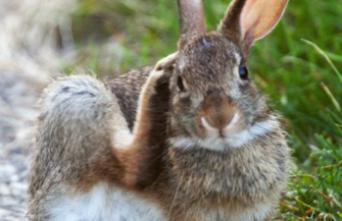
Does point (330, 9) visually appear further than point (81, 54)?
No

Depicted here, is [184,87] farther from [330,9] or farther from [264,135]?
[330,9]

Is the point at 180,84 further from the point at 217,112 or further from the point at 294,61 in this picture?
the point at 294,61


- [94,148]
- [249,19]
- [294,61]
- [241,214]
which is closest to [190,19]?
[249,19]

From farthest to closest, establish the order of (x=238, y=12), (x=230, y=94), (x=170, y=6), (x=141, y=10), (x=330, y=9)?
(x=141, y=10) < (x=170, y=6) < (x=330, y=9) < (x=238, y=12) < (x=230, y=94)

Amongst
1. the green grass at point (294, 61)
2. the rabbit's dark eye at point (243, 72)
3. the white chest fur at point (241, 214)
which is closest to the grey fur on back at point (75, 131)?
the white chest fur at point (241, 214)

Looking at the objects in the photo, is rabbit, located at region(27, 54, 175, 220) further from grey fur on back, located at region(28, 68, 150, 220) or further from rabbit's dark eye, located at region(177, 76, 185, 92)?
rabbit's dark eye, located at region(177, 76, 185, 92)

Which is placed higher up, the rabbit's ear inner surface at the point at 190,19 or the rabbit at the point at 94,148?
the rabbit's ear inner surface at the point at 190,19

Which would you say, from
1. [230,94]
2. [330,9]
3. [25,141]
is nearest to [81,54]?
[25,141]

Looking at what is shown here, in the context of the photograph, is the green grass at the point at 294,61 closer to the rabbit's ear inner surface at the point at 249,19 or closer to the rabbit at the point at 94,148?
the rabbit's ear inner surface at the point at 249,19
